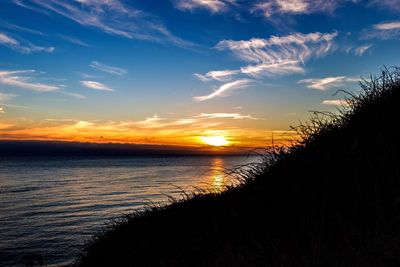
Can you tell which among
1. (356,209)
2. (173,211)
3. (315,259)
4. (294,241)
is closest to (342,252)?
(315,259)

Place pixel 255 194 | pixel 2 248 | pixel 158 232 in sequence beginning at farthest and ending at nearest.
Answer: pixel 2 248 < pixel 158 232 < pixel 255 194

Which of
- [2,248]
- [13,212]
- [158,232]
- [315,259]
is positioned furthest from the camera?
[13,212]

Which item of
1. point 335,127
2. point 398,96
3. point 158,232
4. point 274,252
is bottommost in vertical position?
point 158,232

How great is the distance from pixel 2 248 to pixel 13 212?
17.8m

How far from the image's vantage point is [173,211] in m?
13.4

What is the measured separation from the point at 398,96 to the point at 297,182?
3903 mm

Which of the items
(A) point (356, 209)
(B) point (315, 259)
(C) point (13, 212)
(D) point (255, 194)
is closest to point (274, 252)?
(B) point (315, 259)

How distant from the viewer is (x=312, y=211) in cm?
661

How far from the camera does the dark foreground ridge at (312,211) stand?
4996mm

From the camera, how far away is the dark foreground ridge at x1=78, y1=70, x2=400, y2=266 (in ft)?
16.4

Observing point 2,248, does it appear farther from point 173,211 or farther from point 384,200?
point 384,200

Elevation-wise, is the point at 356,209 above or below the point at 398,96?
below

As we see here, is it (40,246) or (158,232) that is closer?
(158,232)

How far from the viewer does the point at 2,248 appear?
2520 centimetres
